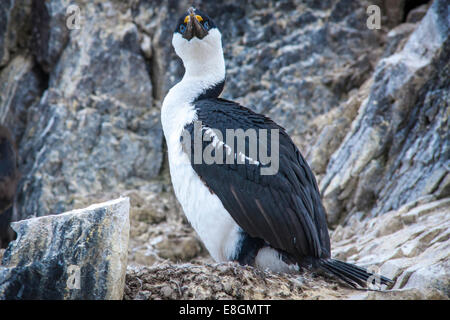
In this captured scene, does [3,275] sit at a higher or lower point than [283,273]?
higher

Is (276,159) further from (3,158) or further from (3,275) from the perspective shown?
(3,158)

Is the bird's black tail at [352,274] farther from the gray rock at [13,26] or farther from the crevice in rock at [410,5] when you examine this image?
the gray rock at [13,26]

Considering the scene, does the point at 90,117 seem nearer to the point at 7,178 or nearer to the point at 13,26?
the point at 7,178

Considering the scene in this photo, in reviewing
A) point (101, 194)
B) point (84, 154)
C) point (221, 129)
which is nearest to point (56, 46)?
point (84, 154)

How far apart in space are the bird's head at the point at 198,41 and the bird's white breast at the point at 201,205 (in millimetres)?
822

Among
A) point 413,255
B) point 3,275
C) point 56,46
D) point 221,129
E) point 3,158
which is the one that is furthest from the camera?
point 56,46

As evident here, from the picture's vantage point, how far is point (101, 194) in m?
8.42

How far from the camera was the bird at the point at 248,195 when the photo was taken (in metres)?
4.31

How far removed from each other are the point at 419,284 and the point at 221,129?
2008 millimetres

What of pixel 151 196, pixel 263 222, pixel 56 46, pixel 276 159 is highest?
pixel 56 46

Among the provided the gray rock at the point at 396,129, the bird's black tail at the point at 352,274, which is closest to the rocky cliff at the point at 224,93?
the gray rock at the point at 396,129

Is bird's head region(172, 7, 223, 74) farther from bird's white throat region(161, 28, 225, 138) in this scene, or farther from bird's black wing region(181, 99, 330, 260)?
bird's black wing region(181, 99, 330, 260)

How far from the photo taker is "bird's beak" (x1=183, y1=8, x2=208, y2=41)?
546cm

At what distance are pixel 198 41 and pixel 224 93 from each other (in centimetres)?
353
